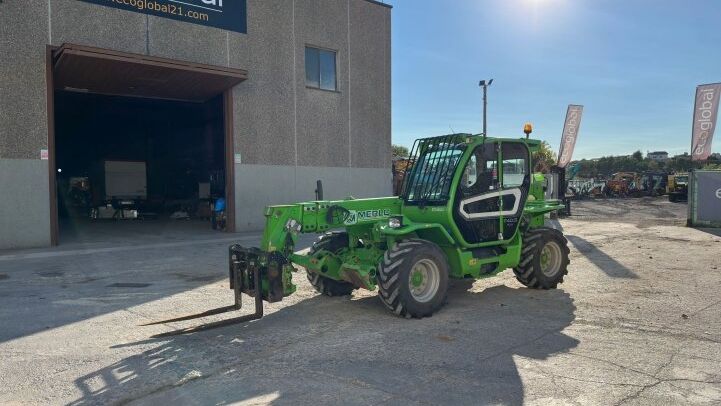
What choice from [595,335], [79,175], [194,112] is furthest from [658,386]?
[79,175]

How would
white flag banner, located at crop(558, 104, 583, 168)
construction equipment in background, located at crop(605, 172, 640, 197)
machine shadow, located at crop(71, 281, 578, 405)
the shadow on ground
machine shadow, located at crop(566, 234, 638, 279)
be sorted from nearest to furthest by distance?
1. machine shadow, located at crop(71, 281, 578, 405)
2. the shadow on ground
3. machine shadow, located at crop(566, 234, 638, 279)
4. white flag banner, located at crop(558, 104, 583, 168)
5. construction equipment in background, located at crop(605, 172, 640, 197)

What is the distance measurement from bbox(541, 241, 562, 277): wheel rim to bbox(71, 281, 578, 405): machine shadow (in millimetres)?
1366

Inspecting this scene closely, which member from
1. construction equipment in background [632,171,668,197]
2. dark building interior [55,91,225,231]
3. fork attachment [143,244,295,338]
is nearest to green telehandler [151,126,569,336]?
fork attachment [143,244,295,338]

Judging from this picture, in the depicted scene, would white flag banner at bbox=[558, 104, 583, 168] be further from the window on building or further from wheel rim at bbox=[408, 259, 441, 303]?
wheel rim at bbox=[408, 259, 441, 303]

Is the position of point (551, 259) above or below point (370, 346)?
above

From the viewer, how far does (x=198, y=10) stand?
16719 mm

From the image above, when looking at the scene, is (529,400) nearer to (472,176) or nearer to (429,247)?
(429,247)

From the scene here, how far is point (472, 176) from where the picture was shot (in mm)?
7602

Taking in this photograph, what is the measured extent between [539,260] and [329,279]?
3.31 m

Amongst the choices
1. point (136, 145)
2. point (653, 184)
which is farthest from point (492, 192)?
point (653, 184)

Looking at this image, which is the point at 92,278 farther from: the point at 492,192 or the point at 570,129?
the point at 570,129

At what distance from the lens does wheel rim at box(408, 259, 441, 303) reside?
22.4ft

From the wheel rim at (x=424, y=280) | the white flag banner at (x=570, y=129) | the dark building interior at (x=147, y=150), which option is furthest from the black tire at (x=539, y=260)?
the white flag banner at (x=570, y=129)

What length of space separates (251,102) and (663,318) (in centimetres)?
1440
